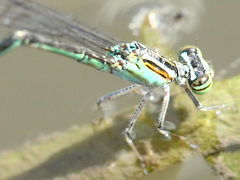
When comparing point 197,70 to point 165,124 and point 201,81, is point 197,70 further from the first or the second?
point 165,124

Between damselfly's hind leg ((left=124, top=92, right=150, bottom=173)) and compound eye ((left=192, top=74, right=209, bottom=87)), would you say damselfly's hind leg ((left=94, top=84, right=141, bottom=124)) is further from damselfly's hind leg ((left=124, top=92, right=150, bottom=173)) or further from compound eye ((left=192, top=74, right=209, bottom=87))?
compound eye ((left=192, top=74, right=209, bottom=87))

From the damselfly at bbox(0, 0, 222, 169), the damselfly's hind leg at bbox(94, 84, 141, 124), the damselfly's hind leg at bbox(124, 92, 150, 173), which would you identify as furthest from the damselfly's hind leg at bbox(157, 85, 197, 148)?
the damselfly's hind leg at bbox(94, 84, 141, 124)

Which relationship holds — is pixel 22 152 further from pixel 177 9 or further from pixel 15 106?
pixel 177 9

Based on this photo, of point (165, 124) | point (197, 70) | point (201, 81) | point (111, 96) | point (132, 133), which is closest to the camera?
point (165, 124)

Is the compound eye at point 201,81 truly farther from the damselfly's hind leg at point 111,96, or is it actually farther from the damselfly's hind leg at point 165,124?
the damselfly's hind leg at point 111,96

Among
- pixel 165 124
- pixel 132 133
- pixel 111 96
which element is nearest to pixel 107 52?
pixel 111 96

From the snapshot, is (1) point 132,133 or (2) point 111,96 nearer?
(1) point 132,133

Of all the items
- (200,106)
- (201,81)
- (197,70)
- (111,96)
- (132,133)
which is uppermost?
(111,96)

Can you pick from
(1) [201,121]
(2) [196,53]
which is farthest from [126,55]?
(1) [201,121]
